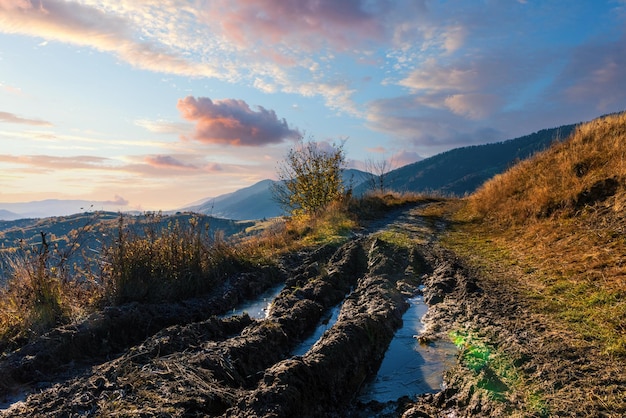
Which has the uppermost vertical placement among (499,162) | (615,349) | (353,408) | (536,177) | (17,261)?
(499,162)

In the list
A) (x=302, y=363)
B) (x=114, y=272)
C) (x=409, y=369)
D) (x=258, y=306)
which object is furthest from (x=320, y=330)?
(x=114, y=272)

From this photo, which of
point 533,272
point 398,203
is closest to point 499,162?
point 398,203

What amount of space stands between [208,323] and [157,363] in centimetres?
180

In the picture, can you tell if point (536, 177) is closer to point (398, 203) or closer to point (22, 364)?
point (398, 203)

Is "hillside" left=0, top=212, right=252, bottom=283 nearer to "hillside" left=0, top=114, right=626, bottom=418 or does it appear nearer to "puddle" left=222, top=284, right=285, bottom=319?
"hillside" left=0, top=114, right=626, bottom=418

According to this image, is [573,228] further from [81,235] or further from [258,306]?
[81,235]

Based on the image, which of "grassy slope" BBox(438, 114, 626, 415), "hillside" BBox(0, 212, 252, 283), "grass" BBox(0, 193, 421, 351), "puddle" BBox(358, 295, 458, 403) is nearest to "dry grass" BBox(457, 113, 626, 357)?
"grassy slope" BBox(438, 114, 626, 415)

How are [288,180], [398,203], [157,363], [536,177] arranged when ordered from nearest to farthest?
1. [157,363]
2. [536,177]
3. [288,180]
4. [398,203]

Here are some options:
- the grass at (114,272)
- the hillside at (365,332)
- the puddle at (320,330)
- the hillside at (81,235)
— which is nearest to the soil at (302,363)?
the hillside at (365,332)

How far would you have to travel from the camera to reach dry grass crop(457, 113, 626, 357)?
567 centimetres

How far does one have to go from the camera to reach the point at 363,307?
7449 millimetres

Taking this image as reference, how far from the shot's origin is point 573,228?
31.0ft

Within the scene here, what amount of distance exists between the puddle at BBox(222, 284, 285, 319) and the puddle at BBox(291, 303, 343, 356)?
4.39ft

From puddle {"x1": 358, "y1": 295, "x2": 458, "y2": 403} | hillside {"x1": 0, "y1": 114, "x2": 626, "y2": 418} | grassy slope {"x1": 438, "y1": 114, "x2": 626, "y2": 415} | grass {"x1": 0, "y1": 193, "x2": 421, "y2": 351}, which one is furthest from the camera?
grass {"x1": 0, "y1": 193, "x2": 421, "y2": 351}
